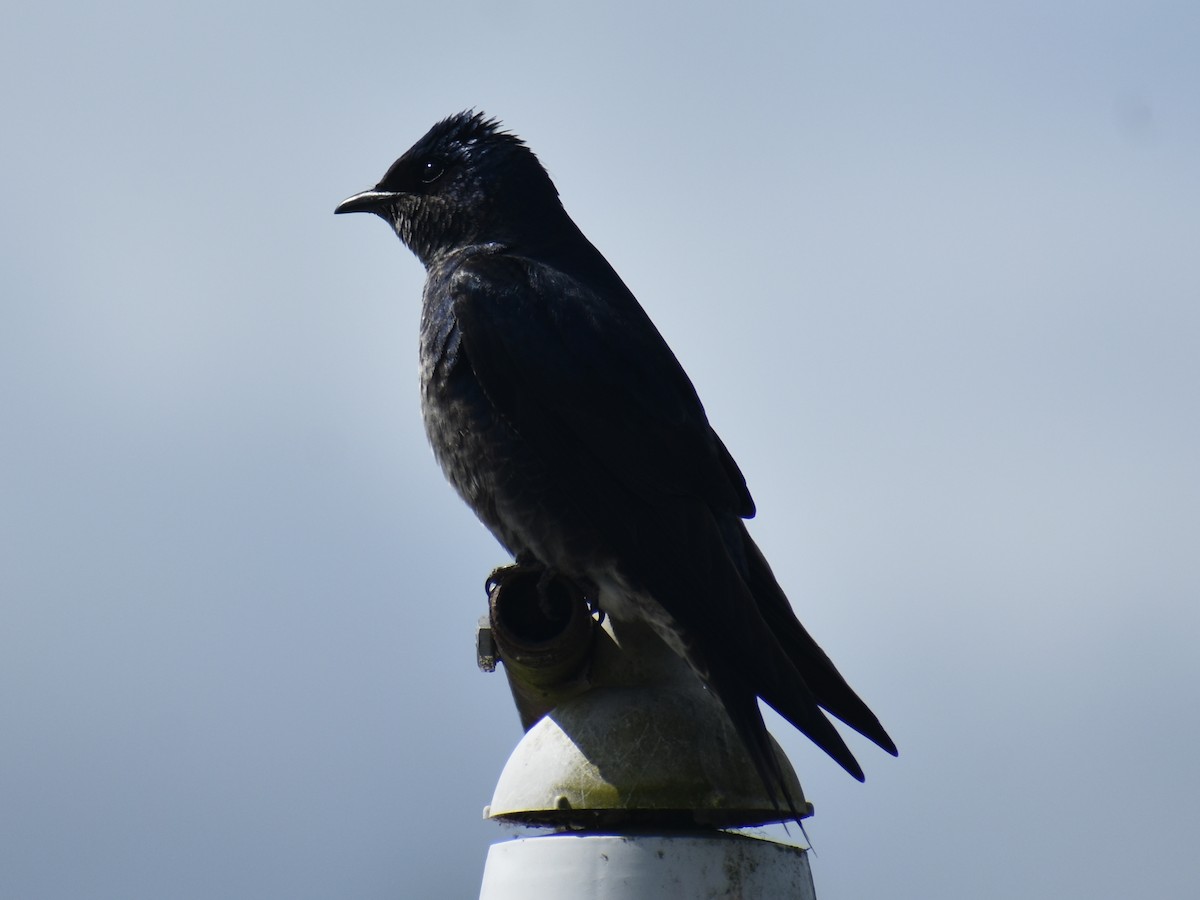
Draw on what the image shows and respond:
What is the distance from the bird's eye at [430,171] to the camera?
6508mm

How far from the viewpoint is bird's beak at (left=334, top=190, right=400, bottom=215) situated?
6617 millimetres

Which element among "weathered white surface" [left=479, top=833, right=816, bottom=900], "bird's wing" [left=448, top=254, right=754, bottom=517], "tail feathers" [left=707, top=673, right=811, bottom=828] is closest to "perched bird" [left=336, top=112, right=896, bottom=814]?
"bird's wing" [left=448, top=254, right=754, bottom=517]

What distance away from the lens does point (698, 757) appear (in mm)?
3637

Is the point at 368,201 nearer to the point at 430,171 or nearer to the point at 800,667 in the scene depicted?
the point at 430,171

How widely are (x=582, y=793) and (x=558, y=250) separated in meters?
2.94

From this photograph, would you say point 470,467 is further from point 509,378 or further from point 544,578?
point 544,578

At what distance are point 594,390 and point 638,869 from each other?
2062mm

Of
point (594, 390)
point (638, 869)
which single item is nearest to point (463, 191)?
point (594, 390)

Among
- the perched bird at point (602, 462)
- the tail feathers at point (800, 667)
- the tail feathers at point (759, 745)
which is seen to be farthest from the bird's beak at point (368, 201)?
the tail feathers at point (759, 745)

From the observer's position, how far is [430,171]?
6551 millimetres

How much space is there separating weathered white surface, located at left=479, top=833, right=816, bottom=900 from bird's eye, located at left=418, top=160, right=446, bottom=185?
3716 mm

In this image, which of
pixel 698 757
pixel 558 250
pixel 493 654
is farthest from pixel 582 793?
pixel 558 250

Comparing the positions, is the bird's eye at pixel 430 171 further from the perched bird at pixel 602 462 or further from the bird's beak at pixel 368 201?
the perched bird at pixel 602 462

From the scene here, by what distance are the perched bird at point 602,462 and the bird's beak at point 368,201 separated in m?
1.09
